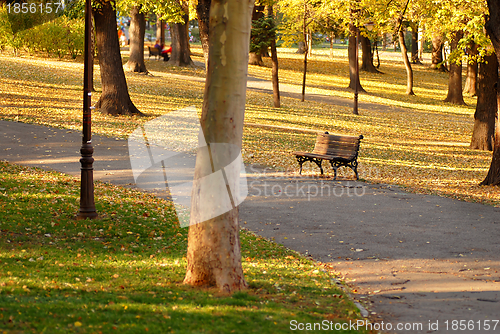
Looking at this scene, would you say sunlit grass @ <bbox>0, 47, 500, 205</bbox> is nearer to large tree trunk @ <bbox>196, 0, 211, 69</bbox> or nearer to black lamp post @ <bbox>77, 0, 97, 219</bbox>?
large tree trunk @ <bbox>196, 0, 211, 69</bbox>

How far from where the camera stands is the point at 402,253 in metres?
7.21

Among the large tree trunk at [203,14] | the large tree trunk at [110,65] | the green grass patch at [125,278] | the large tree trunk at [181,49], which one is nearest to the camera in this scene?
the green grass patch at [125,278]

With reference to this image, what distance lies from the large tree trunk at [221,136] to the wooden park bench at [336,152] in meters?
7.45

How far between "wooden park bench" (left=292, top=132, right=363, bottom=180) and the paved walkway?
1.92 ft

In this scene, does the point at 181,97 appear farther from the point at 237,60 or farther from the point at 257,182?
the point at 237,60

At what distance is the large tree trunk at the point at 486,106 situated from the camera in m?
17.7

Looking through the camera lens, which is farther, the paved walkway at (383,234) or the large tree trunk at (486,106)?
the large tree trunk at (486,106)

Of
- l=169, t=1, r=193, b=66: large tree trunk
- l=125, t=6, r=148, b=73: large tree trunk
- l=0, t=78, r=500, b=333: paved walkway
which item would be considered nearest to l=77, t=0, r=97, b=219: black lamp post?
l=0, t=78, r=500, b=333: paved walkway

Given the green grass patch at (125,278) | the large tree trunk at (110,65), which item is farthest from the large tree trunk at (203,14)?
the green grass patch at (125,278)

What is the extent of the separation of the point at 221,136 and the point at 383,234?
3.99 meters

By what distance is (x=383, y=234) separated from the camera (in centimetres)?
814

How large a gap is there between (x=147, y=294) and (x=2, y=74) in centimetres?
2320

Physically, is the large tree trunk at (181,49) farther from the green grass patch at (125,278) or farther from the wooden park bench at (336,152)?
the green grass patch at (125,278)

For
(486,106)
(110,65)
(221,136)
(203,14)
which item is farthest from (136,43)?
(221,136)
